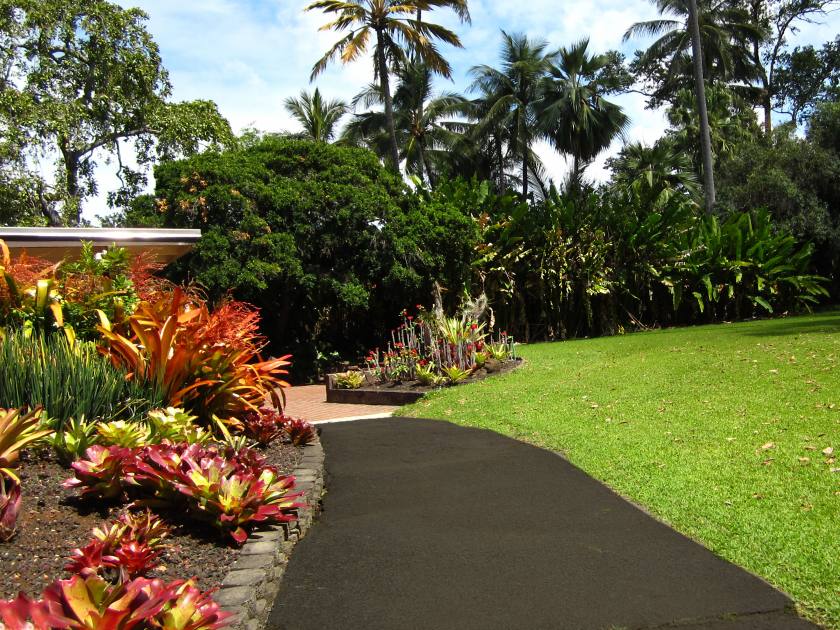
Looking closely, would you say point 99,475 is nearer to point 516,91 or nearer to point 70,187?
point 70,187

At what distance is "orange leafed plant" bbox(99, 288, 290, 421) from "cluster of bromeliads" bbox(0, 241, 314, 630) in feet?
0.05

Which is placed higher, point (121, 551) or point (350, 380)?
point (350, 380)

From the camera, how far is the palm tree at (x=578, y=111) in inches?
1345

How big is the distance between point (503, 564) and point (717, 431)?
376 cm

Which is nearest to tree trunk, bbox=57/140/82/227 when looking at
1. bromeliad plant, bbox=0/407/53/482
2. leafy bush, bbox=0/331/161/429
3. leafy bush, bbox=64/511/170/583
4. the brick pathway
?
the brick pathway

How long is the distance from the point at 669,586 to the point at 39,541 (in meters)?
3.53

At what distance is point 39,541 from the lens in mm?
4188

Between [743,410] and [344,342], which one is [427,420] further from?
[344,342]

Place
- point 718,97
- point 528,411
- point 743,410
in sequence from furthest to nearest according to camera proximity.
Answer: point 718,97, point 528,411, point 743,410

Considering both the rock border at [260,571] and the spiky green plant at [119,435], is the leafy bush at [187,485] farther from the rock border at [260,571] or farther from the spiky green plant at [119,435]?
the spiky green plant at [119,435]

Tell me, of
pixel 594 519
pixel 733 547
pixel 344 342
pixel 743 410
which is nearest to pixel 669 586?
pixel 733 547

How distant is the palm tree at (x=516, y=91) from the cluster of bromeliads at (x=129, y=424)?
3062 cm

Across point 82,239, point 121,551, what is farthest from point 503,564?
point 82,239

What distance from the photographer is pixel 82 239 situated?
10352 mm
